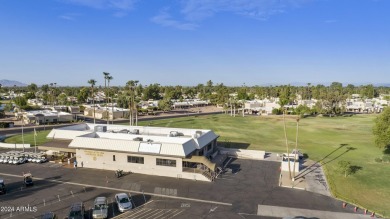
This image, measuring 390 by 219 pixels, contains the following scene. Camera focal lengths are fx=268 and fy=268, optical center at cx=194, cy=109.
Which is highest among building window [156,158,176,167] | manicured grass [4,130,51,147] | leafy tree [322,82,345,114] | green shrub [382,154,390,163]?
leafy tree [322,82,345,114]

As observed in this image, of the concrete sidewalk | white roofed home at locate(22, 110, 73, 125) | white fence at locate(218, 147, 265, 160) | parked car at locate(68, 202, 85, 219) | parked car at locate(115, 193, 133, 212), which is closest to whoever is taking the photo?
parked car at locate(68, 202, 85, 219)

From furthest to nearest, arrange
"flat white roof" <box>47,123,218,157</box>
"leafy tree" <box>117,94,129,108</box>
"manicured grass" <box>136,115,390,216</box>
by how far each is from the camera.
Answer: "leafy tree" <box>117,94,129,108</box>, "flat white roof" <box>47,123,218,157</box>, "manicured grass" <box>136,115,390,216</box>

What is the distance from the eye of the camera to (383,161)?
189ft

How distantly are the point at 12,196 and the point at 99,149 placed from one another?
15.0 meters

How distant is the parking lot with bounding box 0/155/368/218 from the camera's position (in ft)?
113

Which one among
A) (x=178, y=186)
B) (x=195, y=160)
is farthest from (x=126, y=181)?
(x=195, y=160)

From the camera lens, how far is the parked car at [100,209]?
31.9 metres

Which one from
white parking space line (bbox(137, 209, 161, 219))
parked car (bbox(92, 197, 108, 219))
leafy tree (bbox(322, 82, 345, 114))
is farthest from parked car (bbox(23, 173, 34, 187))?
leafy tree (bbox(322, 82, 345, 114))

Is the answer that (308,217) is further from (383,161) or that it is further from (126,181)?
(383,161)

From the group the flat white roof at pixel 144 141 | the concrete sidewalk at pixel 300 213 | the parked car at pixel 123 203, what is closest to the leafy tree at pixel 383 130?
the concrete sidewalk at pixel 300 213

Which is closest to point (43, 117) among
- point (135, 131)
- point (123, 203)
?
point (135, 131)

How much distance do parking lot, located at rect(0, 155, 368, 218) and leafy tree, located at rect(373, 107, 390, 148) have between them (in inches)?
985

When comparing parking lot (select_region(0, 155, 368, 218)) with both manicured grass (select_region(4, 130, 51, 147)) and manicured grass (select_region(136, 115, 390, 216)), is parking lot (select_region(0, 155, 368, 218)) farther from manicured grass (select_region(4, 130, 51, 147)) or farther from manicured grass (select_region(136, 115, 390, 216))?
manicured grass (select_region(4, 130, 51, 147))

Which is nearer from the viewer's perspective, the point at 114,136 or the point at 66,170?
the point at 66,170
